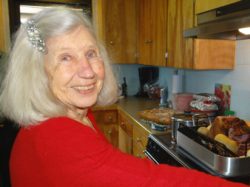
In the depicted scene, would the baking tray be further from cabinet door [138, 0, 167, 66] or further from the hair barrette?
cabinet door [138, 0, 167, 66]

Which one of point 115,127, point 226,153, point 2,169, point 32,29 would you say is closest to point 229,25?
point 226,153

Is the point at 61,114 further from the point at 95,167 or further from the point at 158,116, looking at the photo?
the point at 158,116

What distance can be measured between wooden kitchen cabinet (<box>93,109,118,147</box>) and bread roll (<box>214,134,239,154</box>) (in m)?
1.81

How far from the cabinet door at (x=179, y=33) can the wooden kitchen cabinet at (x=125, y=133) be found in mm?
660

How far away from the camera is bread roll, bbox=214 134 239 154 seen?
1.09 meters

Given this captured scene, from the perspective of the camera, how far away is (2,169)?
1.89 m

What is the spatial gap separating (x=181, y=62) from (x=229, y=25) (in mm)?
833

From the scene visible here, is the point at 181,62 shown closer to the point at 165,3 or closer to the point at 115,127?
the point at 165,3

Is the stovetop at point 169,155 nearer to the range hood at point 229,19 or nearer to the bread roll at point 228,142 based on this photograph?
the bread roll at point 228,142

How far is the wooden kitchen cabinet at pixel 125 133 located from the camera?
2377 mm

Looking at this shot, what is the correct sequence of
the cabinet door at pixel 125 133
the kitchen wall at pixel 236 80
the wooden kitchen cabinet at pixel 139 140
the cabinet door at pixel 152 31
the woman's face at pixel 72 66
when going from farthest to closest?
the cabinet door at pixel 125 133 < the cabinet door at pixel 152 31 < the wooden kitchen cabinet at pixel 139 140 < the kitchen wall at pixel 236 80 < the woman's face at pixel 72 66

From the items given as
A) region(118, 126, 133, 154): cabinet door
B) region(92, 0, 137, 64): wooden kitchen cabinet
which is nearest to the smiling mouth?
region(118, 126, 133, 154): cabinet door

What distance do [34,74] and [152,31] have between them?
1.96 metres

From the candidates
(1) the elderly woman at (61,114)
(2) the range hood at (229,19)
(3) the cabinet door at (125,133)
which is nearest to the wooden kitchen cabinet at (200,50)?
(2) the range hood at (229,19)
